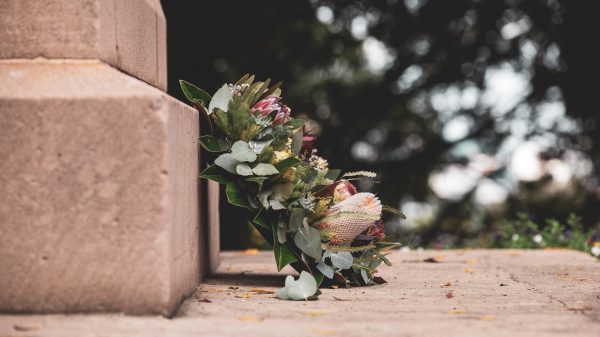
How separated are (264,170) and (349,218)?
0.53 metres

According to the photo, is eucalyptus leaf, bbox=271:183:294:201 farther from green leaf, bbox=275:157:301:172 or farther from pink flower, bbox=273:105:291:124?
pink flower, bbox=273:105:291:124

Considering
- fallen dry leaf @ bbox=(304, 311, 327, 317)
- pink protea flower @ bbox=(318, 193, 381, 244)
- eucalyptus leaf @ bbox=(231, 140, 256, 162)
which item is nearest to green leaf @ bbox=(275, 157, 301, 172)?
eucalyptus leaf @ bbox=(231, 140, 256, 162)

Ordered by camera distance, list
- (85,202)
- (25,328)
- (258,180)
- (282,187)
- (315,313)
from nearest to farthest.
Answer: (25,328), (85,202), (315,313), (258,180), (282,187)

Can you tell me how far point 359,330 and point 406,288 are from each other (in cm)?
130

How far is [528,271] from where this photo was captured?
15.5ft

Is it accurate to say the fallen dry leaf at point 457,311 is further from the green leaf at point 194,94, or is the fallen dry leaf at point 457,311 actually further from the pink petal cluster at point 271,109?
the green leaf at point 194,94

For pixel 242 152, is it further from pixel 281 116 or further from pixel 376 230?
pixel 376 230

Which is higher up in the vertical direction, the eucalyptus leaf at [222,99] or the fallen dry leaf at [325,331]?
the eucalyptus leaf at [222,99]

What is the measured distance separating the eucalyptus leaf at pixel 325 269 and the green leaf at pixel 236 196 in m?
0.44

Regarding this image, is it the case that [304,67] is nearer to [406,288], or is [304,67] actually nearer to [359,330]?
[406,288]

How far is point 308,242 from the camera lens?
364 centimetres

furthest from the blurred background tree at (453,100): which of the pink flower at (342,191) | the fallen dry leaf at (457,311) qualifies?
the fallen dry leaf at (457,311)

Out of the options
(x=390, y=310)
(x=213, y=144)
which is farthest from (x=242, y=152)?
(x=390, y=310)

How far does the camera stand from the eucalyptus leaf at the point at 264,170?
353 centimetres
